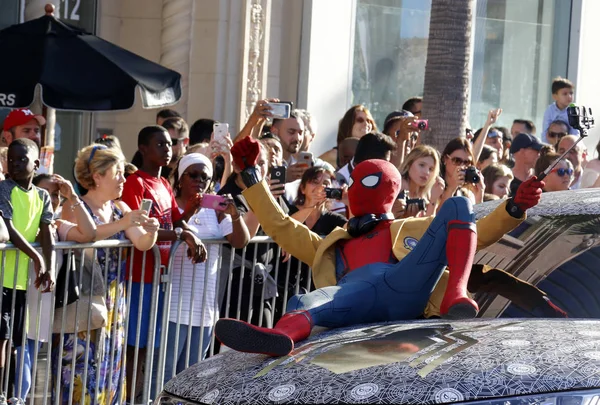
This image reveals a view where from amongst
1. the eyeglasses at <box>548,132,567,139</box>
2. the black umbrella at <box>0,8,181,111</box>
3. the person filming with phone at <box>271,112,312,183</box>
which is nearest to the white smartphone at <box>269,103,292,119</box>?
the person filming with phone at <box>271,112,312,183</box>

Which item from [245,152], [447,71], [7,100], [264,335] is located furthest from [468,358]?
[447,71]

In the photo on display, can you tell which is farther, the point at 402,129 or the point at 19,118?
the point at 402,129

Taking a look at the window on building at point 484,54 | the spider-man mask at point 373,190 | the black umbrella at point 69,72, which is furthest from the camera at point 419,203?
the window on building at point 484,54

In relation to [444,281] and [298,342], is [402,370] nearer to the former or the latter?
[298,342]

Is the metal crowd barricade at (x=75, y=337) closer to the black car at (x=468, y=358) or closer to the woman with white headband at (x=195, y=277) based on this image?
the woman with white headband at (x=195, y=277)

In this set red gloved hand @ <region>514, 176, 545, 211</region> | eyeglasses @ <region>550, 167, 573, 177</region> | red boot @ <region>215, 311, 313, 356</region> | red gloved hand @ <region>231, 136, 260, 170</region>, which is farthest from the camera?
eyeglasses @ <region>550, 167, 573, 177</region>

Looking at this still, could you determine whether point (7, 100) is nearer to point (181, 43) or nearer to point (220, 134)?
point (220, 134)

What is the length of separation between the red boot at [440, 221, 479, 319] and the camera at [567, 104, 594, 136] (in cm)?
71

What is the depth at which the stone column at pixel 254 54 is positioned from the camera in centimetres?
1336

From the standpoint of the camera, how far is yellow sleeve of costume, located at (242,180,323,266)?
5895 millimetres

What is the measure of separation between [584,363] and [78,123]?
35.4 feet

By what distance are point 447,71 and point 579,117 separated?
7.67 m

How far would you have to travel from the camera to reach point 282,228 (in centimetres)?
591

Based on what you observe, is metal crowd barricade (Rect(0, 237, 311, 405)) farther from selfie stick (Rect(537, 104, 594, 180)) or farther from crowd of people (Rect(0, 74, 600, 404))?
selfie stick (Rect(537, 104, 594, 180))
